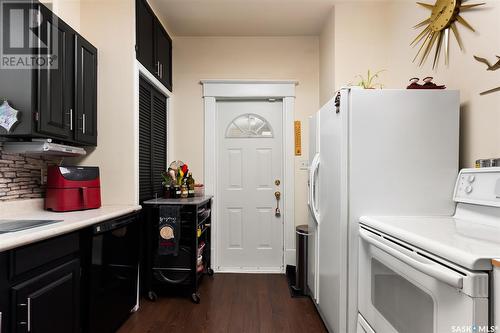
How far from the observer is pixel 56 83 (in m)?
1.88

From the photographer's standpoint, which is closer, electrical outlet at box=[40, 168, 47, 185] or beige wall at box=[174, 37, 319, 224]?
electrical outlet at box=[40, 168, 47, 185]

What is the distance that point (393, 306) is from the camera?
130 cm

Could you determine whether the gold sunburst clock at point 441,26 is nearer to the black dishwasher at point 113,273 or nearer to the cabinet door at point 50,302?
the black dishwasher at point 113,273

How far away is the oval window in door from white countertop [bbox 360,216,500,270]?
6.85 ft

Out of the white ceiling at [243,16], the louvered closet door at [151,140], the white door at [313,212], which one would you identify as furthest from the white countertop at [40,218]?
the white ceiling at [243,16]

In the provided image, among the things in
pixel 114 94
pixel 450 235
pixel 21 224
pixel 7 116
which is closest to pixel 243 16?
pixel 114 94

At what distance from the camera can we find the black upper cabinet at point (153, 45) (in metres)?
2.52

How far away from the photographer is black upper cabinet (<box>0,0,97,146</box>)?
1671mm

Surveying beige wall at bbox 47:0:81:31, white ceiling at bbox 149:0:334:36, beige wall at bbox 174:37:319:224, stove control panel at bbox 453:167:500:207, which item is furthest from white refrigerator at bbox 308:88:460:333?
beige wall at bbox 47:0:81:31

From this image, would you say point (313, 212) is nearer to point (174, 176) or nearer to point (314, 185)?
point (314, 185)

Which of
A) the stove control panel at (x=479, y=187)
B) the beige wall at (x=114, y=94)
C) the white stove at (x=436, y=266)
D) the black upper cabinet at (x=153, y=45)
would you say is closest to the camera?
the white stove at (x=436, y=266)

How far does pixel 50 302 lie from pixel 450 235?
73.9 inches

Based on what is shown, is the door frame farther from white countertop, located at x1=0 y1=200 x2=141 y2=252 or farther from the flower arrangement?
white countertop, located at x1=0 y1=200 x2=141 y2=252

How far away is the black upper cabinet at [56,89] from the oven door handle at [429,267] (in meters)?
2.07
